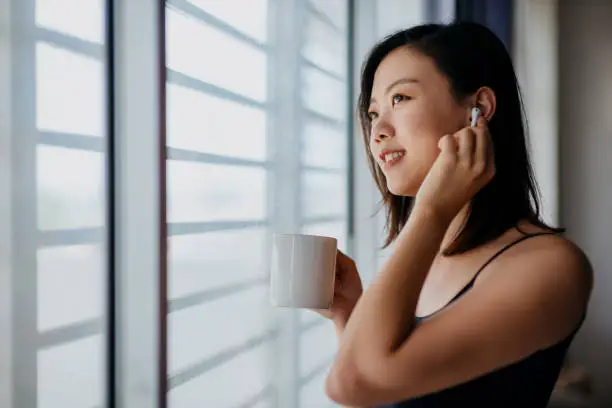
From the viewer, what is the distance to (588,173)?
2814 millimetres

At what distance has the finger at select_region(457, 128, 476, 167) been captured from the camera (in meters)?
0.73

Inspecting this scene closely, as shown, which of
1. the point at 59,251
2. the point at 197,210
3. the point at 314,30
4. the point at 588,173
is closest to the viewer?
the point at 59,251

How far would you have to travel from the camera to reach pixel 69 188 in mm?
766

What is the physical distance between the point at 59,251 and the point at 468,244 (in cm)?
57

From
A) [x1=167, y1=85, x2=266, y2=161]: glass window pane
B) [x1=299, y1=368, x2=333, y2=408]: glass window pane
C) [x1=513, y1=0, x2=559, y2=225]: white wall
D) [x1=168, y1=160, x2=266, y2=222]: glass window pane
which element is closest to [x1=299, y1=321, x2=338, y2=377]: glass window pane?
[x1=299, y1=368, x2=333, y2=408]: glass window pane

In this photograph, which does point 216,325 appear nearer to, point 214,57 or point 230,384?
point 230,384

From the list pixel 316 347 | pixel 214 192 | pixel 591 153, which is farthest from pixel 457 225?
pixel 591 153

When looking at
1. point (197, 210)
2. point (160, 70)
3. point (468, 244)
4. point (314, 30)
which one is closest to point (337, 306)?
point (468, 244)

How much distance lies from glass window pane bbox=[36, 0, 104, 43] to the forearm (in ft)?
1.63

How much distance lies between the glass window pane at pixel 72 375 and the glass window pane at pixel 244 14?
64 cm

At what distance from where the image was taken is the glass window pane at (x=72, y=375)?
742mm

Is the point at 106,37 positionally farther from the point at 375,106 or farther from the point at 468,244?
the point at 468,244

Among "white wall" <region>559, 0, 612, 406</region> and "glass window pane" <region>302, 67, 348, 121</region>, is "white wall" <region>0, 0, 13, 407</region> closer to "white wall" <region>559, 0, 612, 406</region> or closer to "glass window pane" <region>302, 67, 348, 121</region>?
"glass window pane" <region>302, 67, 348, 121</region>

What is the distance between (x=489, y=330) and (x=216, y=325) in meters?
0.68
